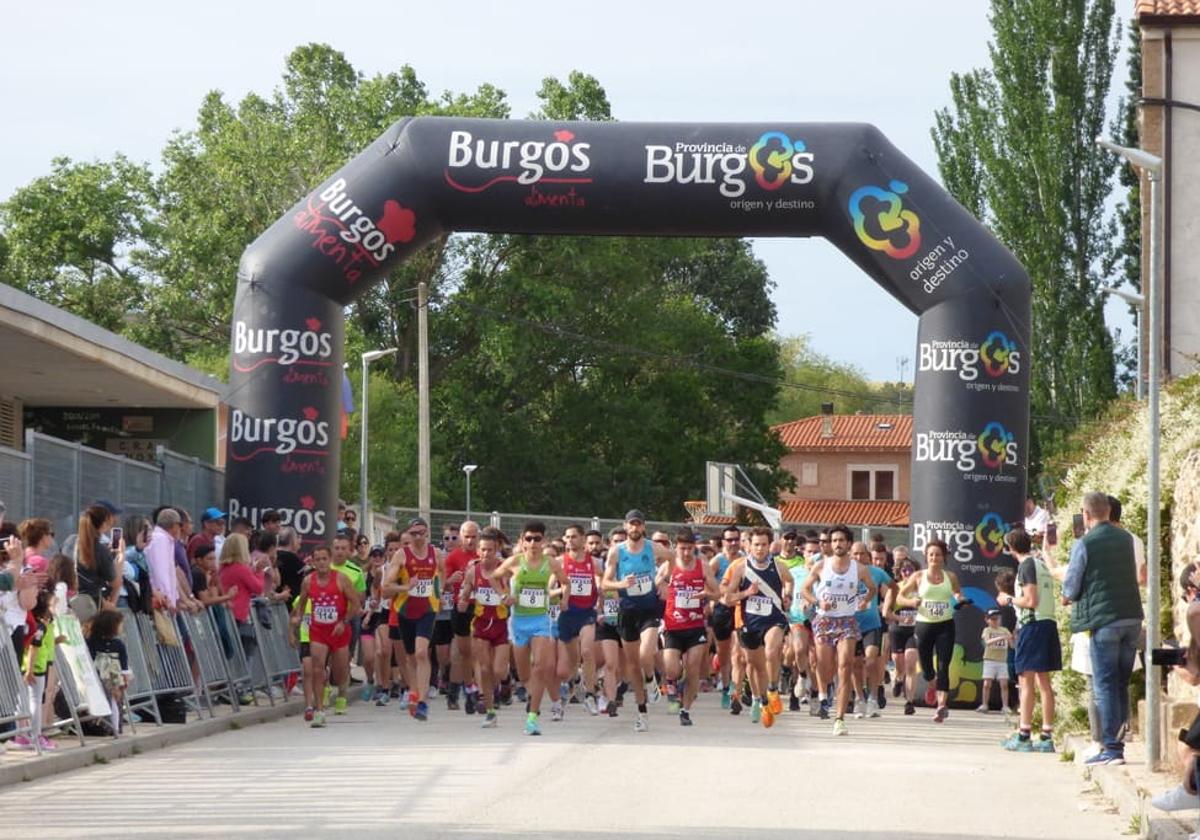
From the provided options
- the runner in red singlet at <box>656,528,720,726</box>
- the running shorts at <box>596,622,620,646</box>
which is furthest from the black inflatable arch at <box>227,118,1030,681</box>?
the running shorts at <box>596,622,620,646</box>

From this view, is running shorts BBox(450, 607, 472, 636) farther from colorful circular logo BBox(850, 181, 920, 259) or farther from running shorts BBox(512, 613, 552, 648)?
colorful circular logo BBox(850, 181, 920, 259)

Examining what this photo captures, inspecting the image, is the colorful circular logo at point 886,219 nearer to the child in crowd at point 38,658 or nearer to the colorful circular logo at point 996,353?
the colorful circular logo at point 996,353

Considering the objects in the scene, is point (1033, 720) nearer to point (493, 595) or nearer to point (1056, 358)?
point (493, 595)

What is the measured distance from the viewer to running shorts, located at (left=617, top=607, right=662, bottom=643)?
20.1 m

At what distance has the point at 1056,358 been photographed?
143ft

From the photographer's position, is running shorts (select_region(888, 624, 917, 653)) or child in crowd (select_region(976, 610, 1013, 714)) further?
running shorts (select_region(888, 624, 917, 653))

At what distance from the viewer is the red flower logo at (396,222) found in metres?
21.5

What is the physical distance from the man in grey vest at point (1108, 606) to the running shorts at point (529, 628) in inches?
214

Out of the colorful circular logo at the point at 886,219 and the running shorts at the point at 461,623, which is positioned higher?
the colorful circular logo at the point at 886,219

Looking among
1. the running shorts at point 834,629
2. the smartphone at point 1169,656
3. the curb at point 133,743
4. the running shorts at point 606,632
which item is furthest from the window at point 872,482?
the smartphone at point 1169,656

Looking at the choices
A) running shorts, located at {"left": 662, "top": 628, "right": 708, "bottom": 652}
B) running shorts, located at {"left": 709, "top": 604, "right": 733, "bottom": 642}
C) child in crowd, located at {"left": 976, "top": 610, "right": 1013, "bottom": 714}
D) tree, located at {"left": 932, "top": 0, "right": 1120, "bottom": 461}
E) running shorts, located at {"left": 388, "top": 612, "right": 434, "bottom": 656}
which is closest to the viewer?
running shorts, located at {"left": 662, "top": 628, "right": 708, "bottom": 652}

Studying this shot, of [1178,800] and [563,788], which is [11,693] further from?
[1178,800]

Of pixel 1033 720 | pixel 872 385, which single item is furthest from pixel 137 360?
pixel 872 385

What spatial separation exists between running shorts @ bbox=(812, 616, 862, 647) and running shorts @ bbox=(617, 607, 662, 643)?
61.5 inches
